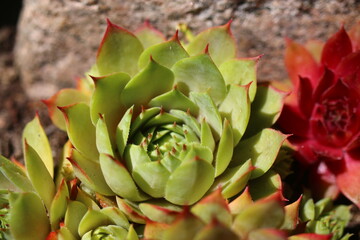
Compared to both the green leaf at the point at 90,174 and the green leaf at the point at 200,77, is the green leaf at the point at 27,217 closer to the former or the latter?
the green leaf at the point at 90,174

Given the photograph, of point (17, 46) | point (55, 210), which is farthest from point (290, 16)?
point (17, 46)

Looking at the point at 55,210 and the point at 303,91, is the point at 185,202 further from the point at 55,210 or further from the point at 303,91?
the point at 303,91

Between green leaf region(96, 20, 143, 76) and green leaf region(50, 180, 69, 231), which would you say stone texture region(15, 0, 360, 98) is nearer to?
green leaf region(96, 20, 143, 76)

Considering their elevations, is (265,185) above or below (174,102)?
below

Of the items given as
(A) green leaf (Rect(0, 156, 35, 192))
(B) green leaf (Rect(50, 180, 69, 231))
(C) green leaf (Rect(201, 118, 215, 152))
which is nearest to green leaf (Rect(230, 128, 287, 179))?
(C) green leaf (Rect(201, 118, 215, 152))

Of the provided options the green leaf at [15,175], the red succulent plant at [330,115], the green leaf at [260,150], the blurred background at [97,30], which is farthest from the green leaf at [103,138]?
the blurred background at [97,30]

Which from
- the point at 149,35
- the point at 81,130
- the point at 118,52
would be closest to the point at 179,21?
the point at 149,35

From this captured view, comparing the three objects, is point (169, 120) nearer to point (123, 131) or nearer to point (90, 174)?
point (123, 131)
